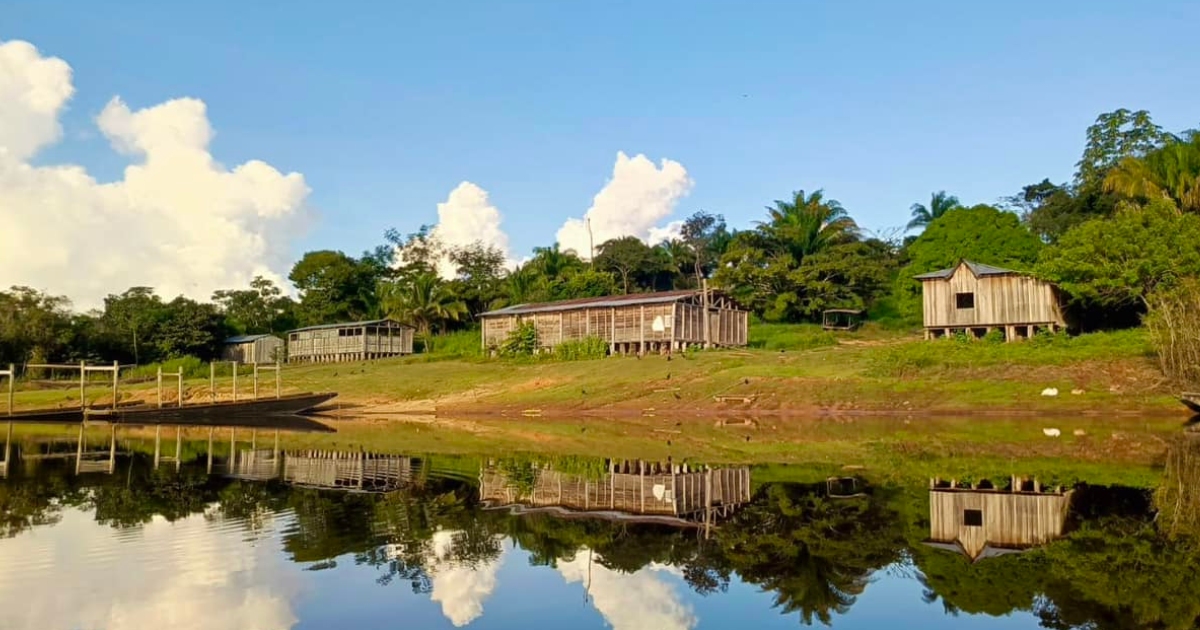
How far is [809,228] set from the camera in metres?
71.1

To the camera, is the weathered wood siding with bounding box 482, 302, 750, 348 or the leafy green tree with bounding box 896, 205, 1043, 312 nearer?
the weathered wood siding with bounding box 482, 302, 750, 348

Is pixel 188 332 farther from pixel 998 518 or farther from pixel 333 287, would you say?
pixel 998 518

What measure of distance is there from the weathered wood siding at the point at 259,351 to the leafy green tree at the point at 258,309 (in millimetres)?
7729

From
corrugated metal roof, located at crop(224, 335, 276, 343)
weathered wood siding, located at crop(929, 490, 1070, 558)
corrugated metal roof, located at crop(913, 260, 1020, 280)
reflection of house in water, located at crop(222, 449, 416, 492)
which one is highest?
corrugated metal roof, located at crop(913, 260, 1020, 280)

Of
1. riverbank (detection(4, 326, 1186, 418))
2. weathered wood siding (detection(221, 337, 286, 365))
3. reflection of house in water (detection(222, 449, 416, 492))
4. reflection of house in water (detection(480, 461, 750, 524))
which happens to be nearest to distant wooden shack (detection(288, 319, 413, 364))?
weathered wood siding (detection(221, 337, 286, 365))

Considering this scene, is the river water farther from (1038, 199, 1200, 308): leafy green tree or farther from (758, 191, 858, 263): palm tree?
(758, 191, 858, 263): palm tree

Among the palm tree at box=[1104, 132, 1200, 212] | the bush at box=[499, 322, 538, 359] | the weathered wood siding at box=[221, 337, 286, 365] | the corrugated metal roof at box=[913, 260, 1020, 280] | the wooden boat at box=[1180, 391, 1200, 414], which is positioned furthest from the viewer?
the weathered wood siding at box=[221, 337, 286, 365]

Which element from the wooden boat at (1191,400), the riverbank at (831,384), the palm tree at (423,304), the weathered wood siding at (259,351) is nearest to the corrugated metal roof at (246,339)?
the weathered wood siding at (259,351)

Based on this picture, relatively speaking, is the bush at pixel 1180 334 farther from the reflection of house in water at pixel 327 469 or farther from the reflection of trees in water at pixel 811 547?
the reflection of house in water at pixel 327 469

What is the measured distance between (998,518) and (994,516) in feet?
0.62

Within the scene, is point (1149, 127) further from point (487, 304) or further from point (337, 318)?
point (337, 318)

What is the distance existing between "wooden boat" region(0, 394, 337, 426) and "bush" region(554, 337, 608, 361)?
576 inches

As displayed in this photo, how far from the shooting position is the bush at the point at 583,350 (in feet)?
180

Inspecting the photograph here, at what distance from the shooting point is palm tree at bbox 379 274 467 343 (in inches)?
3044
